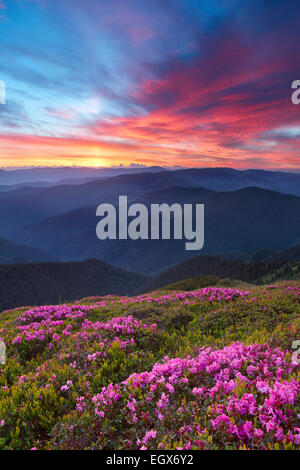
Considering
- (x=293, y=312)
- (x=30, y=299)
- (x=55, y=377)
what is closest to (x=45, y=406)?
(x=55, y=377)

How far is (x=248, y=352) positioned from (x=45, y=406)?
516 centimetres

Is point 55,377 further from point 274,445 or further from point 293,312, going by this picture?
point 293,312

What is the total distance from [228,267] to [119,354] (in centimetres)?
19047

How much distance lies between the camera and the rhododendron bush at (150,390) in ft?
14.2

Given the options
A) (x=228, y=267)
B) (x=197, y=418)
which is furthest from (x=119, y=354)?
(x=228, y=267)

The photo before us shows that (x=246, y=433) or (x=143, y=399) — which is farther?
(x=143, y=399)

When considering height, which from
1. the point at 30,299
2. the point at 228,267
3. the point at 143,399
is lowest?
the point at 30,299

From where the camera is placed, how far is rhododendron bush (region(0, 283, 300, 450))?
14.2 ft

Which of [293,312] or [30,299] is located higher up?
[293,312]

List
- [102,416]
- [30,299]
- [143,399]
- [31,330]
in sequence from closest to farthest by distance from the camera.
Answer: [102,416] → [143,399] → [31,330] → [30,299]

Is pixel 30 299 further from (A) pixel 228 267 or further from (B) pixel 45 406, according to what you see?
(B) pixel 45 406

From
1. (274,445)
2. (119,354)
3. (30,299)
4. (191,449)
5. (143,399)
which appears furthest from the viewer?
(30,299)

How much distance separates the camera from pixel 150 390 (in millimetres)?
5656

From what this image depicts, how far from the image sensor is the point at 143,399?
545cm
